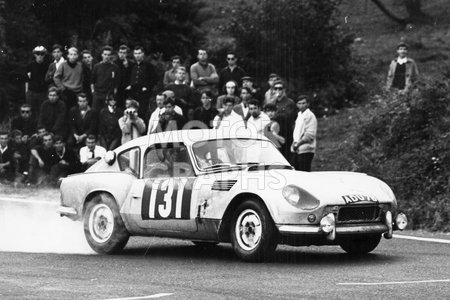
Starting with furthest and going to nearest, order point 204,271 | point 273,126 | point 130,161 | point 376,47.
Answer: point 376,47 < point 273,126 < point 130,161 < point 204,271

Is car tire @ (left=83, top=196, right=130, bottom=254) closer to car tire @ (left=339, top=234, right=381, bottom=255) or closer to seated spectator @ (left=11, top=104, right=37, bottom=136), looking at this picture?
car tire @ (left=339, top=234, right=381, bottom=255)

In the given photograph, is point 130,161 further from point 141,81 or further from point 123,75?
point 123,75

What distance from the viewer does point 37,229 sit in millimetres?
16203

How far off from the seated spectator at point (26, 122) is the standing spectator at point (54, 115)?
516mm

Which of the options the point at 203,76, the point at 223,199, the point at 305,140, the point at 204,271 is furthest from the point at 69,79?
the point at 204,271

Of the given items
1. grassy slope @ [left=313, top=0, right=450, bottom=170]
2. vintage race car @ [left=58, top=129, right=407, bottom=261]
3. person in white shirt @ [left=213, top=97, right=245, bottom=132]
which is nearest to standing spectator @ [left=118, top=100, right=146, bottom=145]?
person in white shirt @ [left=213, top=97, right=245, bottom=132]

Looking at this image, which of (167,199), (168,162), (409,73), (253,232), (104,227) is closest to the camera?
(253,232)

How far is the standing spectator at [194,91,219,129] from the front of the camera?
20.0 m

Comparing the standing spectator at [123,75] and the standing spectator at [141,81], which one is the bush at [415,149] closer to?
the standing spectator at [141,81]

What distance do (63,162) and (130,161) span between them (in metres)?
7.84

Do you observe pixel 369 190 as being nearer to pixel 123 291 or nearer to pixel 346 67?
pixel 123 291

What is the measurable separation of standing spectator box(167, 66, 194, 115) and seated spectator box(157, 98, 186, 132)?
0.89 metres

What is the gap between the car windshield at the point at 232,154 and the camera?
43.8 ft

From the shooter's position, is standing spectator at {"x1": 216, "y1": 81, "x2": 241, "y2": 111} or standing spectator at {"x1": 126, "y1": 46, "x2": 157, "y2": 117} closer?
standing spectator at {"x1": 216, "y1": 81, "x2": 241, "y2": 111}
